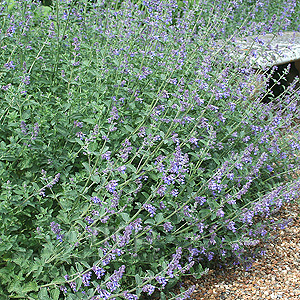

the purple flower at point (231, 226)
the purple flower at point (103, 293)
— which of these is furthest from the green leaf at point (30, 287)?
the purple flower at point (231, 226)

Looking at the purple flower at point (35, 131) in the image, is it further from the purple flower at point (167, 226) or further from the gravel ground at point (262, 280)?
the gravel ground at point (262, 280)

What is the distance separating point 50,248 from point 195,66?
2.24 meters

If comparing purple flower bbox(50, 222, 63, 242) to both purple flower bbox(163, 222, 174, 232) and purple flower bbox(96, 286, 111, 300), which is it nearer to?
purple flower bbox(96, 286, 111, 300)

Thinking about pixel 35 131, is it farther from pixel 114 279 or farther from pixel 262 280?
pixel 262 280

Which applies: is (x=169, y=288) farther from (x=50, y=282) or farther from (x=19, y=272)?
(x=19, y=272)

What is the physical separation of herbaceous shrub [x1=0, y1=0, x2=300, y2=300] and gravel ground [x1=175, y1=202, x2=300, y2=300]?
14cm

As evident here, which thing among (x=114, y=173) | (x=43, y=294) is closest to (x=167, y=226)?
(x=114, y=173)

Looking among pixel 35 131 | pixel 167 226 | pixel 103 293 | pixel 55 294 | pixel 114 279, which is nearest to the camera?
pixel 114 279

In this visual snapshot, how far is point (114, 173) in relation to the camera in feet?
8.46

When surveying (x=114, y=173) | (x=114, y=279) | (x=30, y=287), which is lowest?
(x=30, y=287)

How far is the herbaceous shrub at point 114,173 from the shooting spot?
2432 millimetres

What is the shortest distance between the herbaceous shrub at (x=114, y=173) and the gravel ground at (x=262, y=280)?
5.4 inches

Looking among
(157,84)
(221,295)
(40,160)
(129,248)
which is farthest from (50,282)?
(157,84)

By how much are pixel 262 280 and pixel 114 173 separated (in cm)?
170
